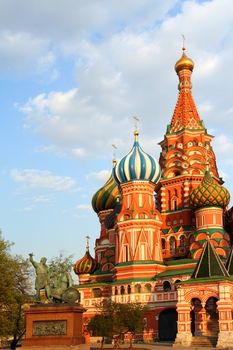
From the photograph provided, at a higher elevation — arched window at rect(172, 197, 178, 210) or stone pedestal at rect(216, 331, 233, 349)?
arched window at rect(172, 197, 178, 210)

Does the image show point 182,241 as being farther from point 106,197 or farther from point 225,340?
point 225,340

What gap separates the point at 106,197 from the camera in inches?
2124

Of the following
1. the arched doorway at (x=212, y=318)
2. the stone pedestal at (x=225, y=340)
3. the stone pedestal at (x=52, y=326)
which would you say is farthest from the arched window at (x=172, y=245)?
the stone pedestal at (x=52, y=326)

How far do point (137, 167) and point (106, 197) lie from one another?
12675mm

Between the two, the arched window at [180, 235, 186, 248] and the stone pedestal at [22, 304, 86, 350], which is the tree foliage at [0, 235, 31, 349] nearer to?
the stone pedestal at [22, 304, 86, 350]

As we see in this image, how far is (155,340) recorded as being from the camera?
36312mm

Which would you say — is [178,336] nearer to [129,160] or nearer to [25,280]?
[25,280]

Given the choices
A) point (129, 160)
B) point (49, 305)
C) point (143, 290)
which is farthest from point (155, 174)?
point (49, 305)

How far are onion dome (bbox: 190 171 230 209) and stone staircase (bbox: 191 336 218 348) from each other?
1291cm

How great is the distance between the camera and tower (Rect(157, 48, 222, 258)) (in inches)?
1747

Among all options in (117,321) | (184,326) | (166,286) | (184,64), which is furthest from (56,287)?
(184,64)

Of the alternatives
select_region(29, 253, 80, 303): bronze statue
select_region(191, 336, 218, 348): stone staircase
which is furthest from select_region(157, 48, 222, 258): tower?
select_region(29, 253, 80, 303): bronze statue

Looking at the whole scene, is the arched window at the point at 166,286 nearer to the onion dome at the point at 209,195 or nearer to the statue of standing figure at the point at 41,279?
the onion dome at the point at 209,195

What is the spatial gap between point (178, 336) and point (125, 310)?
5166mm
